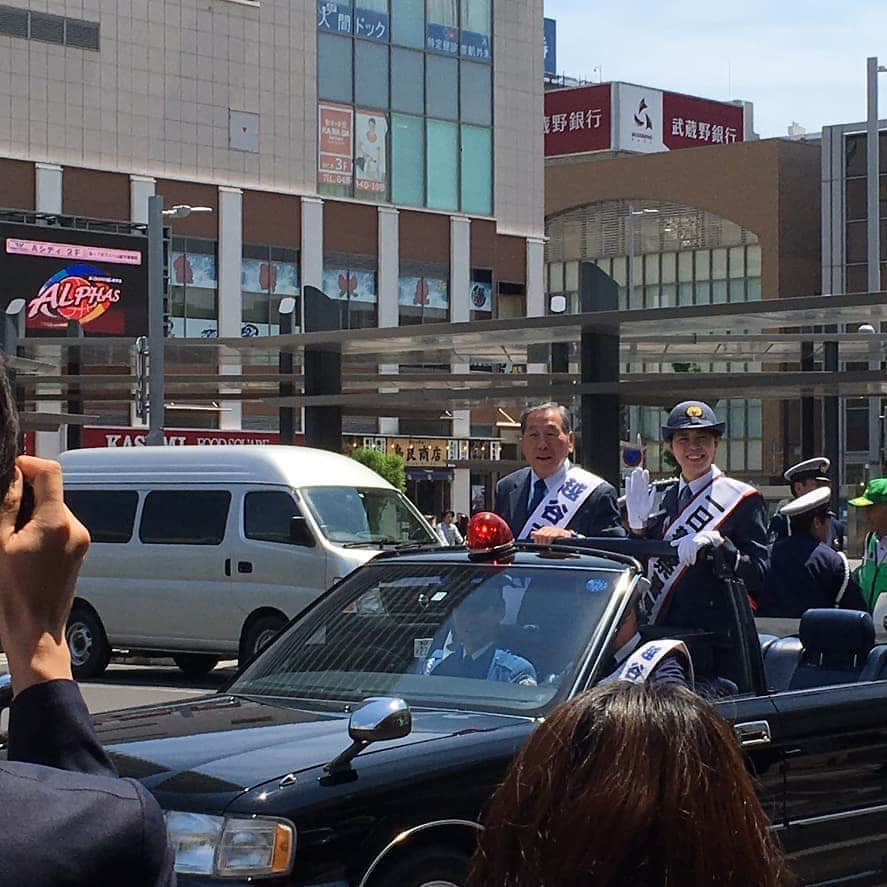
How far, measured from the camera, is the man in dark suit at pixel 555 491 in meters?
7.43

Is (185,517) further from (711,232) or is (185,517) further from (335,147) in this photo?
(711,232)

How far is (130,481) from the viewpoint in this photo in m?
16.8

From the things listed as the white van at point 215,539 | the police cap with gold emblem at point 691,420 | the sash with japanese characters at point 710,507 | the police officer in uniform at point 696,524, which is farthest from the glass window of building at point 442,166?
the sash with japanese characters at point 710,507

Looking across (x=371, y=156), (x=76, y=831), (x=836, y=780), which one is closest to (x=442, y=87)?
(x=371, y=156)

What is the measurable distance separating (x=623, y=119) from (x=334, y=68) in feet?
164

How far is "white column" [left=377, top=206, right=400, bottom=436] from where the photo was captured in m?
57.0

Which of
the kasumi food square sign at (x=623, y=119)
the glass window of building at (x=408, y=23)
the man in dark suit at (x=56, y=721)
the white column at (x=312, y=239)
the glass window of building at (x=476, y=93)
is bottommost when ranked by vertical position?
the man in dark suit at (x=56, y=721)

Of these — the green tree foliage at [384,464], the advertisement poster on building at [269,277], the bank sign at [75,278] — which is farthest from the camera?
the advertisement poster on building at [269,277]

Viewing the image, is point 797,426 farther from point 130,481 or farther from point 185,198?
point 130,481

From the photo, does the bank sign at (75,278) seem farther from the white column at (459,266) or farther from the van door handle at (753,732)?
the van door handle at (753,732)

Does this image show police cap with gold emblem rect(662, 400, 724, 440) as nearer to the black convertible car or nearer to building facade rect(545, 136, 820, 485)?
the black convertible car

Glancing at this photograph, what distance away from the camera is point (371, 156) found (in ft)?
186

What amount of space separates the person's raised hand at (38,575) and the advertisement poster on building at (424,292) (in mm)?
56200

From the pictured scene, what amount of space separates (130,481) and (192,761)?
1211 cm
